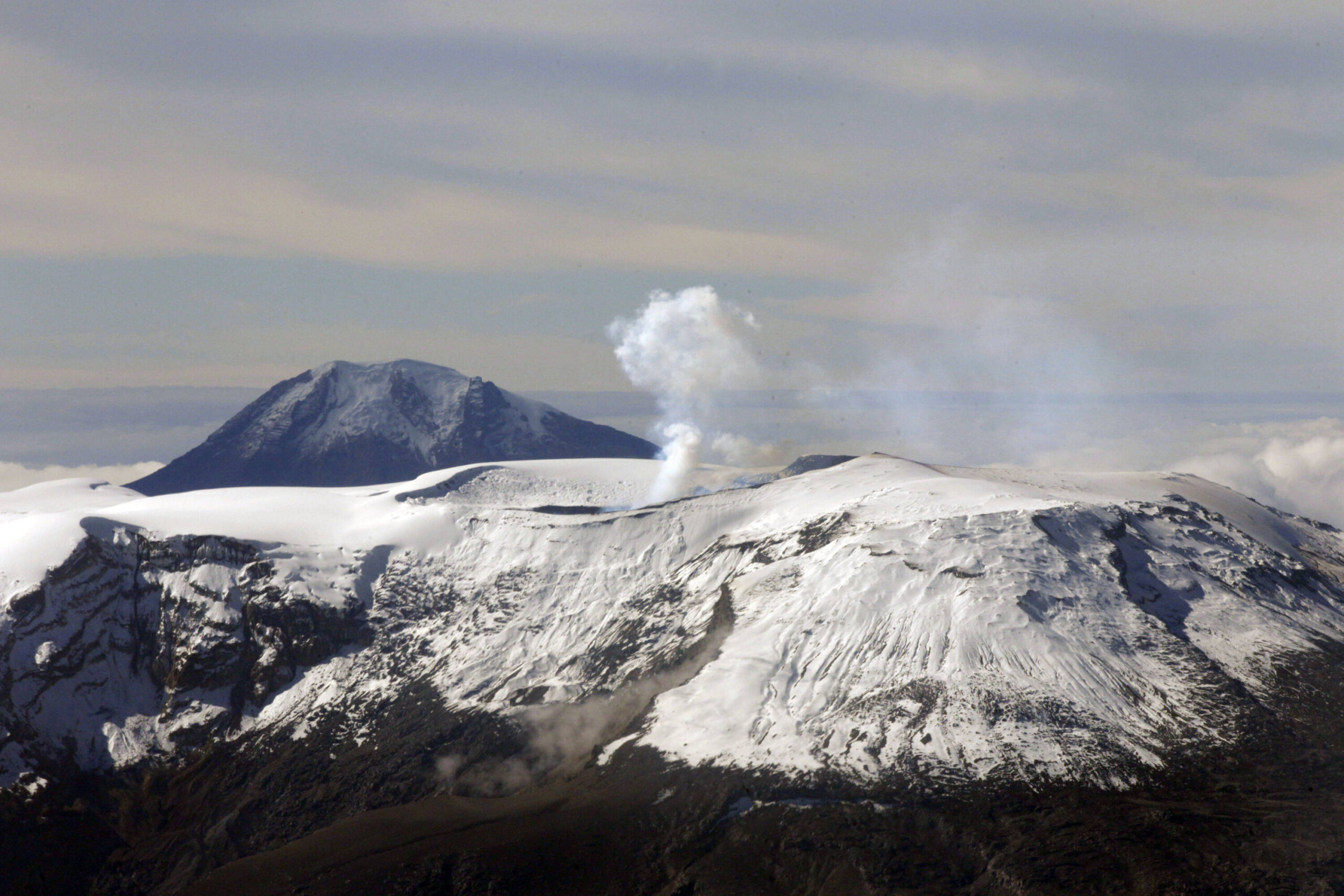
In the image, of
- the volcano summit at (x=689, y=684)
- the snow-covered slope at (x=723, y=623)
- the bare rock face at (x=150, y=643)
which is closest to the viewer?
the volcano summit at (x=689, y=684)

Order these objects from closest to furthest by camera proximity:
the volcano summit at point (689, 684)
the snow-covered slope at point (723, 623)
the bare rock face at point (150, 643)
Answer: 1. the volcano summit at point (689, 684)
2. the snow-covered slope at point (723, 623)
3. the bare rock face at point (150, 643)

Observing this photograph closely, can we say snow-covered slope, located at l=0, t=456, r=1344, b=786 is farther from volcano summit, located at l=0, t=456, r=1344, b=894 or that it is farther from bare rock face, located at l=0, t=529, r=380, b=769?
volcano summit, located at l=0, t=456, r=1344, b=894

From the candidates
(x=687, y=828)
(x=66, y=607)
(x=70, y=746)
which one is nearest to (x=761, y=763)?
(x=687, y=828)

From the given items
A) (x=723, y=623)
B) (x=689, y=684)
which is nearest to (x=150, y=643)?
(x=689, y=684)

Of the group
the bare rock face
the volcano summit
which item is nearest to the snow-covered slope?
the bare rock face

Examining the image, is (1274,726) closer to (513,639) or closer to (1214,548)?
(1214,548)

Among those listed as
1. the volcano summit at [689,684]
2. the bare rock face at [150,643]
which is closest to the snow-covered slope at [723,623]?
the bare rock face at [150,643]

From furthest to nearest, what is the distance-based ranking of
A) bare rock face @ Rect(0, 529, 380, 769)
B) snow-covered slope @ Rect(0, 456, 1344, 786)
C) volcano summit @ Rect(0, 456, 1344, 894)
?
bare rock face @ Rect(0, 529, 380, 769) → snow-covered slope @ Rect(0, 456, 1344, 786) → volcano summit @ Rect(0, 456, 1344, 894)

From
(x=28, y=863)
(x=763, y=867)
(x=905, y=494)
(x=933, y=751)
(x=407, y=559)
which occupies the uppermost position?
(x=905, y=494)

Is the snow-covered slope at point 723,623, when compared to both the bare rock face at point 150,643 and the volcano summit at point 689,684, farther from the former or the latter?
the volcano summit at point 689,684
